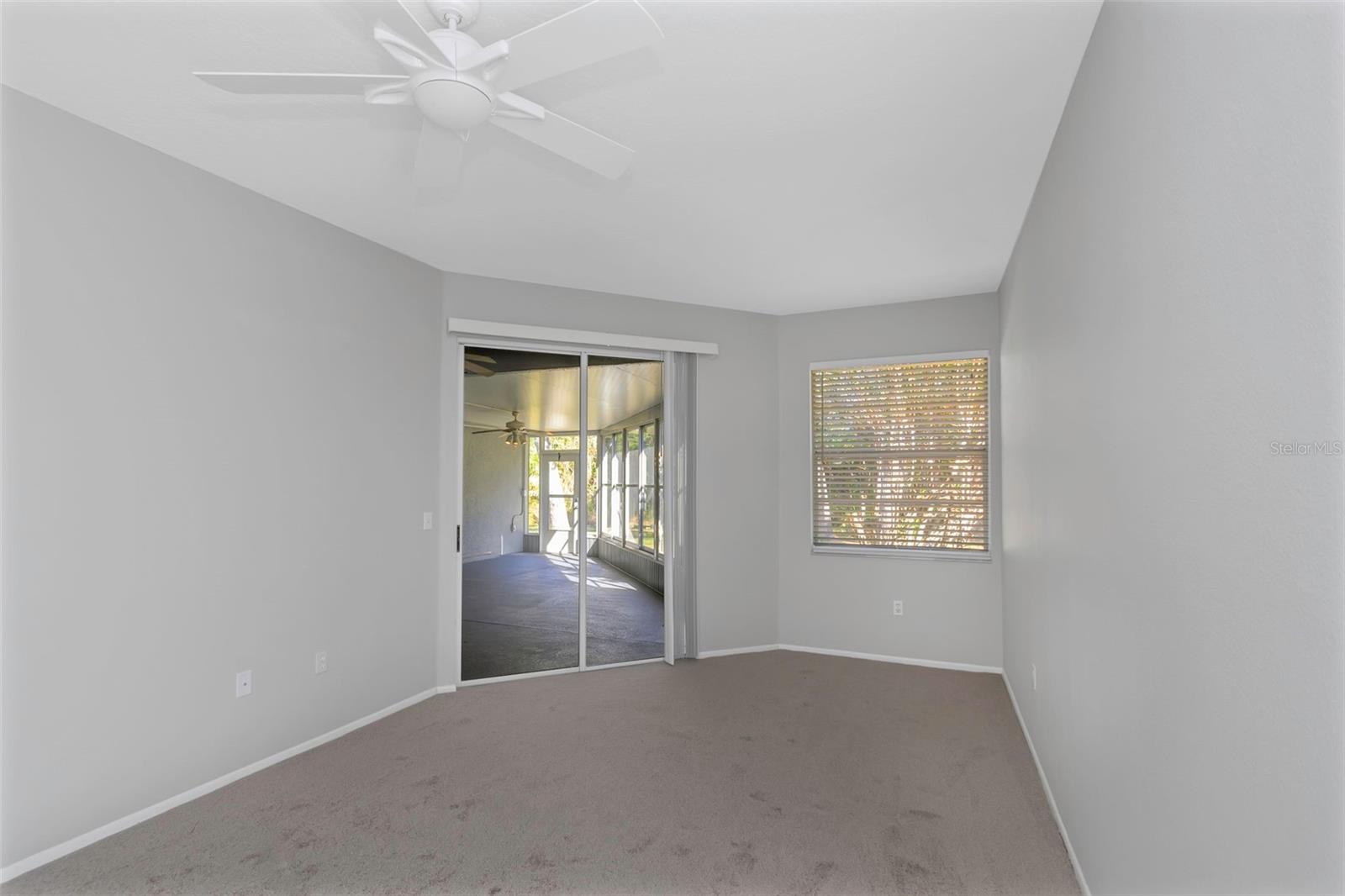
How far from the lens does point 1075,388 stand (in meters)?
2.32

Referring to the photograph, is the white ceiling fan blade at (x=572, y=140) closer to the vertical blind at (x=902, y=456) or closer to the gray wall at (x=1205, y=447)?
the gray wall at (x=1205, y=447)

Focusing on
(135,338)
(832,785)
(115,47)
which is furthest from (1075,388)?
(135,338)

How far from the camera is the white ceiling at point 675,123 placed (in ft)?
6.53

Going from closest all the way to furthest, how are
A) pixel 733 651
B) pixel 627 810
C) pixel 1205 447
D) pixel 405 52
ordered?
pixel 1205 447, pixel 405 52, pixel 627 810, pixel 733 651

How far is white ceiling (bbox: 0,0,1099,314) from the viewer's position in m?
1.99

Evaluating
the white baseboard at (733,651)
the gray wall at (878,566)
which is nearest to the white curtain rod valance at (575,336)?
the gray wall at (878,566)

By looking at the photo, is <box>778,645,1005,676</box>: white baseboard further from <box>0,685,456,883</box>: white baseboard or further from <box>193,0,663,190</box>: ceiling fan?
<box>193,0,663,190</box>: ceiling fan

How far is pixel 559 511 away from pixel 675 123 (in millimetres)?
2896

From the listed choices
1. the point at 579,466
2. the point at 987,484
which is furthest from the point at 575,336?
the point at 987,484

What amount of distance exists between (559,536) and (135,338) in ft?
8.74

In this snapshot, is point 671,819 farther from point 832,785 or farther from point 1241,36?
point 1241,36

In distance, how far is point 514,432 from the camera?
4723 mm

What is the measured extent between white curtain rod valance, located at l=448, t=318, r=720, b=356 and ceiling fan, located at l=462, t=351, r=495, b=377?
141 millimetres

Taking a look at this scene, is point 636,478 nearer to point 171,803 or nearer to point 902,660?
point 902,660
